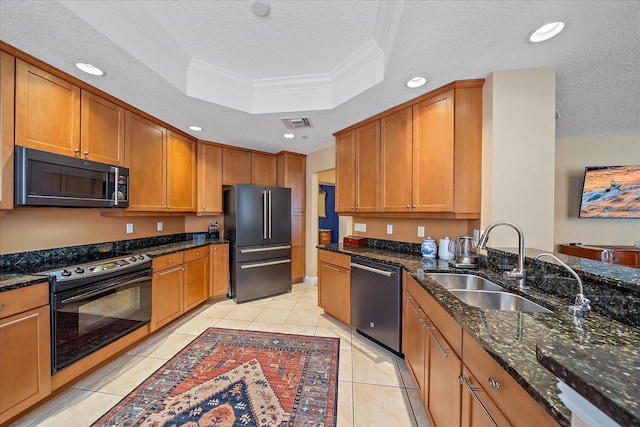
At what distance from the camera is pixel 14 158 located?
5.35 ft

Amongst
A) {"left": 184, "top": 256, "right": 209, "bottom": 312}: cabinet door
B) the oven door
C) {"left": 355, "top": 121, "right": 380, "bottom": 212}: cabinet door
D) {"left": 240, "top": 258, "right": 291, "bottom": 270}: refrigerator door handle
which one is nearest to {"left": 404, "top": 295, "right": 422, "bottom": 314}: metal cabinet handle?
{"left": 355, "top": 121, "right": 380, "bottom": 212}: cabinet door

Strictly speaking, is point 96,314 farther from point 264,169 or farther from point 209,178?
point 264,169

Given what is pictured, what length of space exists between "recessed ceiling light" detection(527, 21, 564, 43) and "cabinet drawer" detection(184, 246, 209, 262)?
12.2ft

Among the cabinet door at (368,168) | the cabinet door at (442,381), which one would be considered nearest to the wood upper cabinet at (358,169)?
the cabinet door at (368,168)

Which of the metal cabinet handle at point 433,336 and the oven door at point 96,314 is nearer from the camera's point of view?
the metal cabinet handle at point 433,336

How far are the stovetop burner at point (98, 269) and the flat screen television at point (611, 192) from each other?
5556 millimetres

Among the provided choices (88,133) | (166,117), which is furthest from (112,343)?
(166,117)

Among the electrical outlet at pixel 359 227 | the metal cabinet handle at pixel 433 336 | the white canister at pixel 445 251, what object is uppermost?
the electrical outlet at pixel 359 227

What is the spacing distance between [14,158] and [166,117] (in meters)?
1.36

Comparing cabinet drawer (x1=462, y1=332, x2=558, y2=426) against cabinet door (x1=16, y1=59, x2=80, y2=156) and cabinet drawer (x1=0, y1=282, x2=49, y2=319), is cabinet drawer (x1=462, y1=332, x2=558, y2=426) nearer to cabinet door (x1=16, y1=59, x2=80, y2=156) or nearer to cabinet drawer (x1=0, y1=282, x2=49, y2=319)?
cabinet drawer (x1=0, y1=282, x2=49, y2=319)

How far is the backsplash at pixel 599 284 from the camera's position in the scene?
3.10 ft

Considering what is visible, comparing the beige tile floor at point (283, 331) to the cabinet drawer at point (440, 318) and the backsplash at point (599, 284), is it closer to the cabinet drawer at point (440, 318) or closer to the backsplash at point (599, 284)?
the cabinet drawer at point (440, 318)

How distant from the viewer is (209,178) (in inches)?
143

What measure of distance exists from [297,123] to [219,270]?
2382 mm
